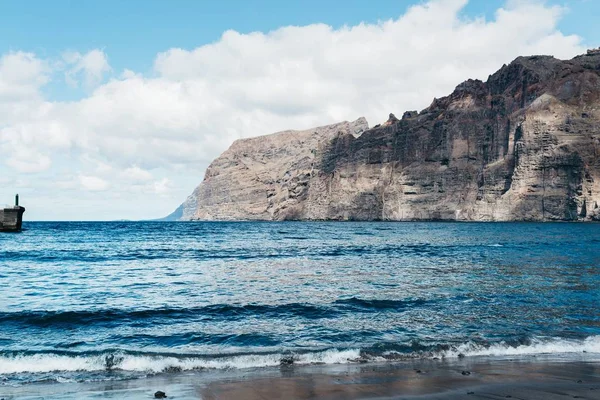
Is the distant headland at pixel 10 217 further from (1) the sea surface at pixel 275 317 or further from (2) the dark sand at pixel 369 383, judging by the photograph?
(2) the dark sand at pixel 369 383

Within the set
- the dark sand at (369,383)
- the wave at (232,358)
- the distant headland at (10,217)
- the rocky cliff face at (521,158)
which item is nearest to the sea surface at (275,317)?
the wave at (232,358)

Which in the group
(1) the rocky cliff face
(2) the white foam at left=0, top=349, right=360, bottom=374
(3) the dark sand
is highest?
(1) the rocky cliff face

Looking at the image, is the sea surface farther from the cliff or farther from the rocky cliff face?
the rocky cliff face

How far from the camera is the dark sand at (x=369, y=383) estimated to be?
10.0 metres

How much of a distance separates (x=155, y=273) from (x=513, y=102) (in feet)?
610

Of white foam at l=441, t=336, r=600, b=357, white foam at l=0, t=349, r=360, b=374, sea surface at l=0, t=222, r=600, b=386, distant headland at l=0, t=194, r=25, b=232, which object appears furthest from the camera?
distant headland at l=0, t=194, r=25, b=232

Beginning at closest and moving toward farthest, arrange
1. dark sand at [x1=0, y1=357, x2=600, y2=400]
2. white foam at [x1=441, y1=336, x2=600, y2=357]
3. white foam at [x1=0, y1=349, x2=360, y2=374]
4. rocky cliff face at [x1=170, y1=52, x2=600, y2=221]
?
dark sand at [x1=0, y1=357, x2=600, y2=400] < white foam at [x1=0, y1=349, x2=360, y2=374] < white foam at [x1=441, y1=336, x2=600, y2=357] < rocky cliff face at [x1=170, y1=52, x2=600, y2=221]

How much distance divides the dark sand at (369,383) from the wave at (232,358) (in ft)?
1.80

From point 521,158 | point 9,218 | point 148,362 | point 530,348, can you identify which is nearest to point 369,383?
point 148,362

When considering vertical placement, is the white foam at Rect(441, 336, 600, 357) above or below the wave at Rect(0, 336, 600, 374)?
above

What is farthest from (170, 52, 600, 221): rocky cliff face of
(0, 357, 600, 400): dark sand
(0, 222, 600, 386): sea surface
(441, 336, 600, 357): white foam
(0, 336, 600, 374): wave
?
(0, 357, 600, 400): dark sand

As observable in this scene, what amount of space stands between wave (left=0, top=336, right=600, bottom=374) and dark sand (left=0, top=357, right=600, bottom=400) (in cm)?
55

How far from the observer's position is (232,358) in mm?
13422

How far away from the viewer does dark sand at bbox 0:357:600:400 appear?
32.9 feet
